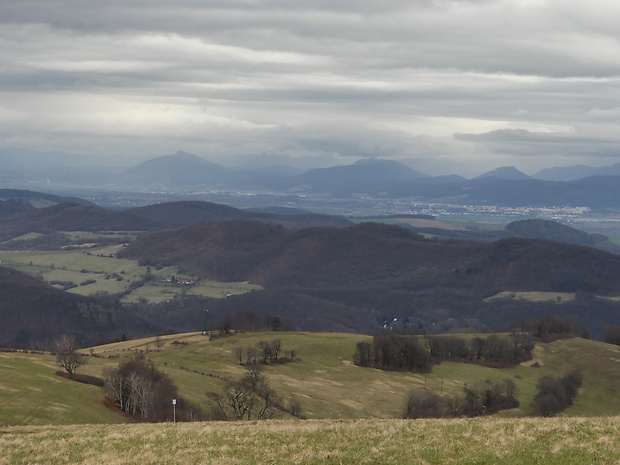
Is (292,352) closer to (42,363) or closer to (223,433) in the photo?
(42,363)

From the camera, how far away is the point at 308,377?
129 meters

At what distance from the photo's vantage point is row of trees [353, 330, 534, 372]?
506 ft

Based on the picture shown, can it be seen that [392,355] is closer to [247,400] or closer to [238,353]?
[238,353]

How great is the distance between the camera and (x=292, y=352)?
148m

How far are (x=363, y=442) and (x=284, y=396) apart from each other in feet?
213

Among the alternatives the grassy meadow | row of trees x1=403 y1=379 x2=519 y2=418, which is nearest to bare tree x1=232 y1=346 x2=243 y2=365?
the grassy meadow

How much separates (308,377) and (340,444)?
91.3 m

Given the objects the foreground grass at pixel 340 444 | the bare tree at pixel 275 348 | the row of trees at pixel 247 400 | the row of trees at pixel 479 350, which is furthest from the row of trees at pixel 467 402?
the foreground grass at pixel 340 444

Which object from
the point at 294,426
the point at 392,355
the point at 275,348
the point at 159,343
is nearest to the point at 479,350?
the point at 392,355

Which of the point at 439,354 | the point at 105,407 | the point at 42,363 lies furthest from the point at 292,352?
the point at 105,407

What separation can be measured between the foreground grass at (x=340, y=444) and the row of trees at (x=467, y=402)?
1507 inches

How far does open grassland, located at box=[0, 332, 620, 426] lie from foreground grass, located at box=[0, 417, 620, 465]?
2460 centimetres

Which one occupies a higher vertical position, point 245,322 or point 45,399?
point 45,399

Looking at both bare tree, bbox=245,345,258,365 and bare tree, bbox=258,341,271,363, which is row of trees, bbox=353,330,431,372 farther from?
bare tree, bbox=245,345,258,365
